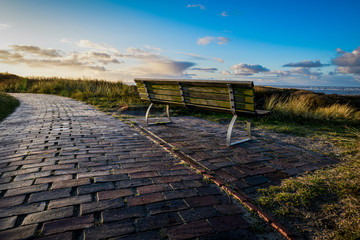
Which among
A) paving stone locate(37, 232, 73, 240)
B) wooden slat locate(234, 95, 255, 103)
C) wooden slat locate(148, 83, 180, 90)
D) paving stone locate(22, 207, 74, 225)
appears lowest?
paving stone locate(37, 232, 73, 240)

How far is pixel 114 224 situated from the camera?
1826 mm

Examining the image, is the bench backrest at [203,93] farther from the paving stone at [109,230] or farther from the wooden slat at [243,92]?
the paving stone at [109,230]

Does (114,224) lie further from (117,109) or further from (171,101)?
(117,109)

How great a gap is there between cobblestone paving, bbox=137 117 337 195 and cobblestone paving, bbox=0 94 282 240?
32 millimetres

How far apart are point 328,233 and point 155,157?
2.29 metres

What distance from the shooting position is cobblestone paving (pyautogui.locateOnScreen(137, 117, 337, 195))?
289cm

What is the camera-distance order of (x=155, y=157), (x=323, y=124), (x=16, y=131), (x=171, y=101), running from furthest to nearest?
(x=323, y=124) < (x=171, y=101) < (x=16, y=131) < (x=155, y=157)

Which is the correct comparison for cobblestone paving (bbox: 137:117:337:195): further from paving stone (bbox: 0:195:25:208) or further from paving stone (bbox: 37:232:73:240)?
paving stone (bbox: 0:195:25:208)

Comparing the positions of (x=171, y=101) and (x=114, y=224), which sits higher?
(x=171, y=101)

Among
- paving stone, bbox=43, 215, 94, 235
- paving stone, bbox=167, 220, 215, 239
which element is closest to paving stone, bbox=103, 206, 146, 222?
paving stone, bbox=43, 215, 94, 235

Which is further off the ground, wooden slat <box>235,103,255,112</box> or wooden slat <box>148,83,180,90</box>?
wooden slat <box>148,83,180,90</box>

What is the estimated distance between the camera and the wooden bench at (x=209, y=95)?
3.91 metres

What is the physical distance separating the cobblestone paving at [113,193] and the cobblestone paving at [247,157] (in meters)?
0.03

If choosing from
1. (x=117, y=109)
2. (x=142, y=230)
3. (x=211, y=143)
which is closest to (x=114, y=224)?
(x=142, y=230)
